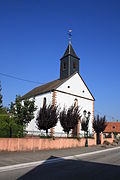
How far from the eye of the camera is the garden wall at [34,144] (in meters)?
14.3

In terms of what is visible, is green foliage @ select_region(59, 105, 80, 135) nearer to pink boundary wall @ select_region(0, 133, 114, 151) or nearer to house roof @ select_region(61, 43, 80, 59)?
pink boundary wall @ select_region(0, 133, 114, 151)

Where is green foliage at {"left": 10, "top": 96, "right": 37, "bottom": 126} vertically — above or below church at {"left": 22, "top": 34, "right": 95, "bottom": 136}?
below

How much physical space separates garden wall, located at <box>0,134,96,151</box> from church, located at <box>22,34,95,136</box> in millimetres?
5903

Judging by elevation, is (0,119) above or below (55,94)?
below

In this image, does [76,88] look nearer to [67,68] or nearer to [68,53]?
[67,68]

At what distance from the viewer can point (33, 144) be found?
1630 centimetres

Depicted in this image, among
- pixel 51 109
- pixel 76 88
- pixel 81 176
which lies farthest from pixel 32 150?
pixel 76 88

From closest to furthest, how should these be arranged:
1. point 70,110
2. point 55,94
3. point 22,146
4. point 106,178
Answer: point 106,178 → point 22,146 → point 70,110 → point 55,94

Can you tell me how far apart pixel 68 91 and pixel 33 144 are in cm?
1463

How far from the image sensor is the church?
2836cm

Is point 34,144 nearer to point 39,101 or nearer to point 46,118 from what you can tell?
point 46,118

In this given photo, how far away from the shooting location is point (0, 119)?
1659 centimetres

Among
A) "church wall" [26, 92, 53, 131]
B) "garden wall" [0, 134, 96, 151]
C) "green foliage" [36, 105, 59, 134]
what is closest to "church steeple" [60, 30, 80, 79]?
"church wall" [26, 92, 53, 131]

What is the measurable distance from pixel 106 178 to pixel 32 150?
974 cm
